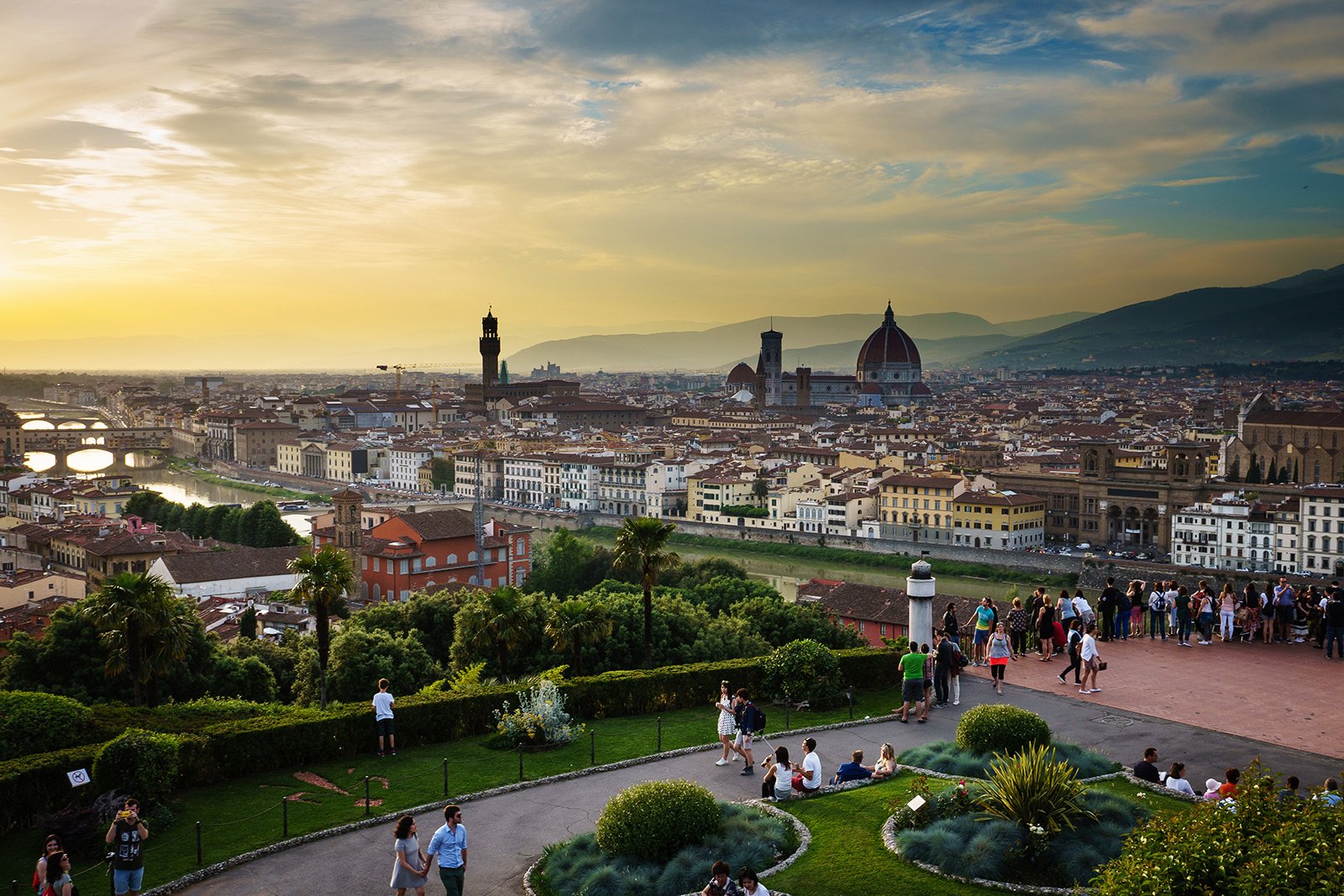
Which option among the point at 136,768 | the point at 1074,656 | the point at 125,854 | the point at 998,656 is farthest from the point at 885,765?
the point at 136,768

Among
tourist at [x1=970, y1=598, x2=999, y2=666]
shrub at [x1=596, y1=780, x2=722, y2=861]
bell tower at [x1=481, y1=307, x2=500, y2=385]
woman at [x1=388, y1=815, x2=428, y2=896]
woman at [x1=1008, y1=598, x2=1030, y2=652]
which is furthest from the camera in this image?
bell tower at [x1=481, y1=307, x2=500, y2=385]

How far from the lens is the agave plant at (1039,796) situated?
6496 mm

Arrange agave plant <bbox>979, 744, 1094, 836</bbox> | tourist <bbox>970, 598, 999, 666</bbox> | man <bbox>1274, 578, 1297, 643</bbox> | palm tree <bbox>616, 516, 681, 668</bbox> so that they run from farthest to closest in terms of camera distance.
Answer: palm tree <bbox>616, 516, 681, 668</bbox> → man <bbox>1274, 578, 1297, 643</bbox> → tourist <bbox>970, 598, 999, 666</bbox> → agave plant <bbox>979, 744, 1094, 836</bbox>

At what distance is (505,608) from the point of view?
530 inches

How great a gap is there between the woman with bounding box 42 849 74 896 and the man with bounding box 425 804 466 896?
5.70 feet

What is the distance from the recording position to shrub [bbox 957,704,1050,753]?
809 centimetres

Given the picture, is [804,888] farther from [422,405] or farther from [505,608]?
[422,405]

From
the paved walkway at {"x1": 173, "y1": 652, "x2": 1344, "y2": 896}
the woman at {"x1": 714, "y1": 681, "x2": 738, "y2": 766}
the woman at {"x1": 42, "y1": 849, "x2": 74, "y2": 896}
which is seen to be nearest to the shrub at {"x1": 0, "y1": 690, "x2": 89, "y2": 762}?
the paved walkway at {"x1": 173, "y1": 652, "x2": 1344, "y2": 896}

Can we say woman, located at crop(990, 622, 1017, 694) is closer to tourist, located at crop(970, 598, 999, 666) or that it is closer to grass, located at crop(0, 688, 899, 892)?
tourist, located at crop(970, 598, 999, 666)

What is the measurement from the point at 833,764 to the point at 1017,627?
3.61 m

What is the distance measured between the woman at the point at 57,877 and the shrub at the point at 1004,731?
5437mm

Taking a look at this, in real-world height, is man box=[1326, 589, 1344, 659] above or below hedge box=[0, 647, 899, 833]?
above

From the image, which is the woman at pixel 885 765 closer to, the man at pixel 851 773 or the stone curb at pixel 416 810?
the man at pixel 851 773

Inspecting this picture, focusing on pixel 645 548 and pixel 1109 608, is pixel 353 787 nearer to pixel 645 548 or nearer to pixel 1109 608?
pixel 645 548
